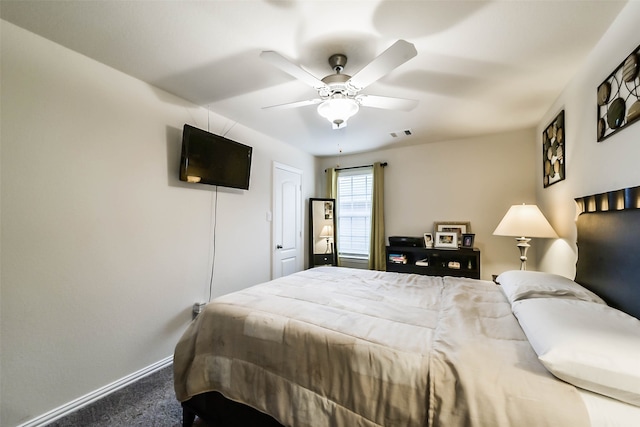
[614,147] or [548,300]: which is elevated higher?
[614,147]

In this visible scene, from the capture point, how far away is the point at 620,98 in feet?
4.60

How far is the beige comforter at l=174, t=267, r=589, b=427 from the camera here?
2.91ft

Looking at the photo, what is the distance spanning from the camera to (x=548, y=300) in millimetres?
1273

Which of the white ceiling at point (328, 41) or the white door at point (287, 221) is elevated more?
the white ceiling at point (328, 41)

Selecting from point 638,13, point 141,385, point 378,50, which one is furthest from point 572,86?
point 141,385

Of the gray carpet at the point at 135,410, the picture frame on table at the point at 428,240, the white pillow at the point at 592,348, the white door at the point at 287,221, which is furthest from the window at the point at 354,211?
the white pillow at the point at 592,348

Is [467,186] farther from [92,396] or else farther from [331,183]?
[92,396]

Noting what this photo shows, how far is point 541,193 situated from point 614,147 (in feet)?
5.80

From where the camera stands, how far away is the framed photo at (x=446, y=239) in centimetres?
356

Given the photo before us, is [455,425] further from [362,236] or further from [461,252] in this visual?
[362,236]

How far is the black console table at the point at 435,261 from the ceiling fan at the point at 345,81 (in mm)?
2282

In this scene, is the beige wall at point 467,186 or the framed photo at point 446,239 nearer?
the beige wall at point 467,186

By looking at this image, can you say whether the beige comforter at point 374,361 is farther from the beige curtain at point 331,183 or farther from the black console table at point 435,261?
the beige curtain at point 331,183

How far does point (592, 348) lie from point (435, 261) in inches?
111
